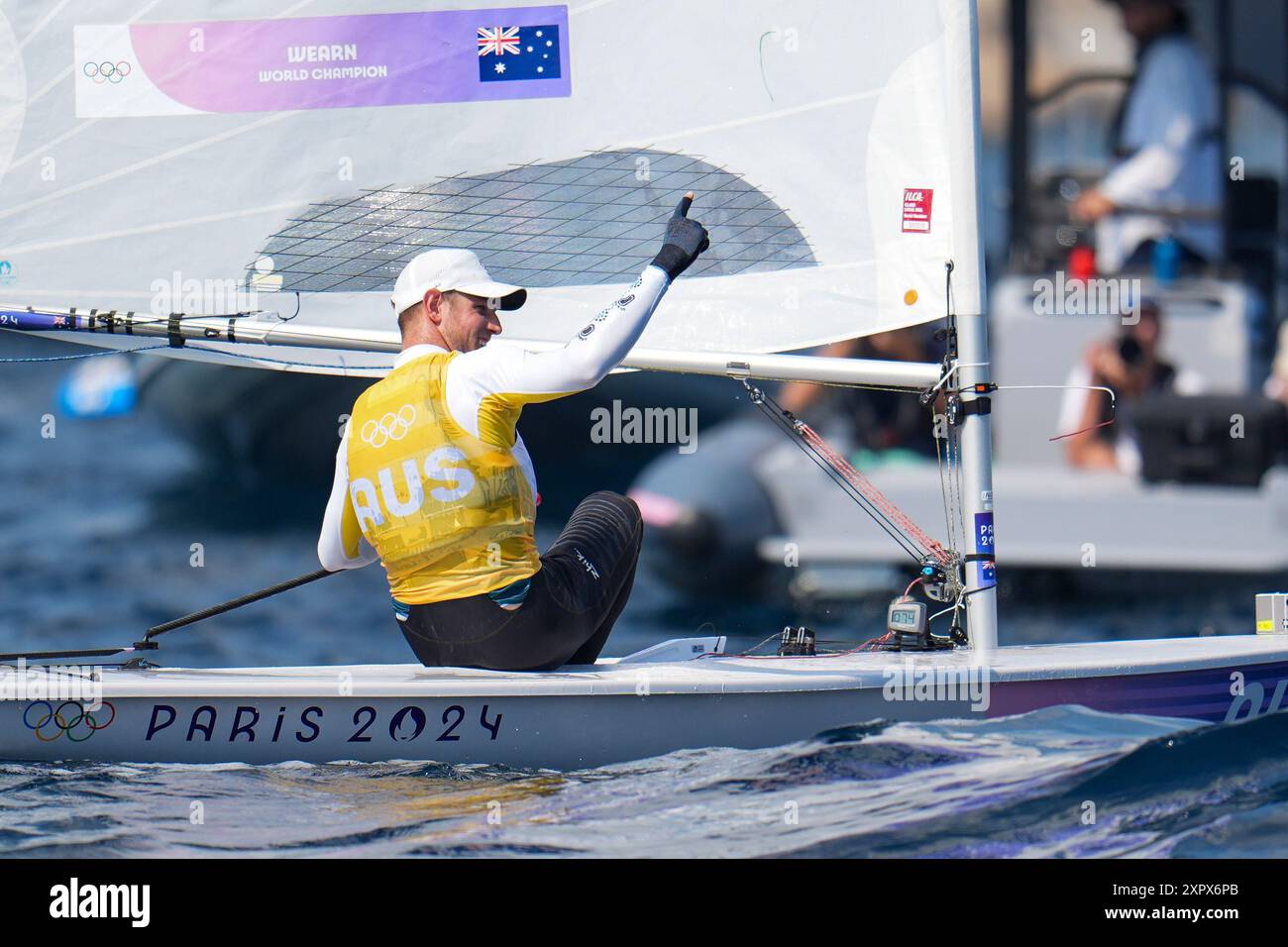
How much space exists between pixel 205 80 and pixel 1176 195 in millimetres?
7175

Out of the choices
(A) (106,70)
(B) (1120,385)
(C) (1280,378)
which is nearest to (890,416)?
(B) (1120,385)

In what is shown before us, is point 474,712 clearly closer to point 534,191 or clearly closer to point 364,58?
point 534,191

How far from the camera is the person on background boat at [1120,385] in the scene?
32.7ft

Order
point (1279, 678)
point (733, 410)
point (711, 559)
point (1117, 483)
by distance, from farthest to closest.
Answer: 1. point (733, 410)
2. point (711, 559)
3. point (1117, 483)
4. point (1279, 678)

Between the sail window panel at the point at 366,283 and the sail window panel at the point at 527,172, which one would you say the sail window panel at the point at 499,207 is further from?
the sail window panel at the point at 366,283

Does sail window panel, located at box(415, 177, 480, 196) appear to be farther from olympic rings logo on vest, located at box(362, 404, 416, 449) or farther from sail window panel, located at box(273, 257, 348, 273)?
olympic rings logo on vest, located at box(362, 404, 416, 449)

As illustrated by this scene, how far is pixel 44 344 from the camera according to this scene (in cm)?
1717

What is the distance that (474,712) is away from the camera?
4812 mm

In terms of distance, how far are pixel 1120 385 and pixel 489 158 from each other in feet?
18.4

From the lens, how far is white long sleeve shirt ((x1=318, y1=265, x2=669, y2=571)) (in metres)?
4.55
